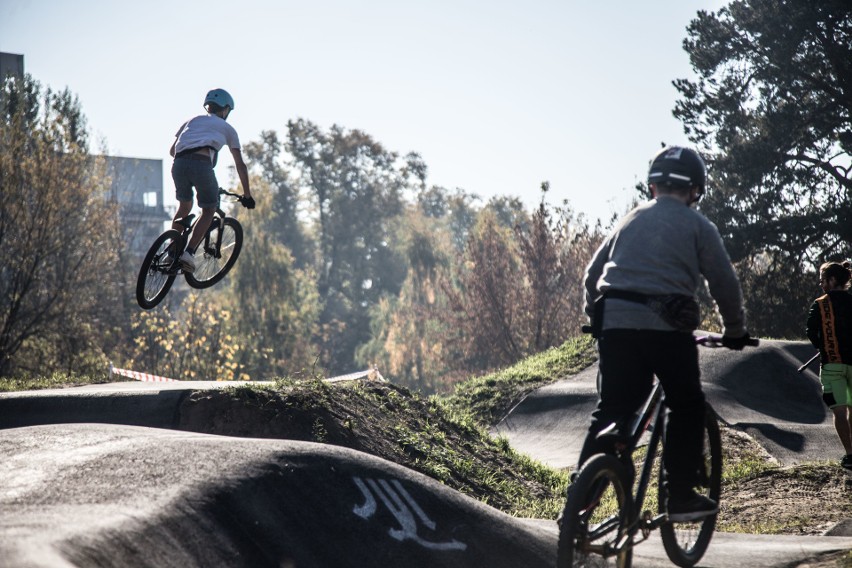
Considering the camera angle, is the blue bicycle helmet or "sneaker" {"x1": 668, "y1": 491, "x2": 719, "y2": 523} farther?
the blue bicycle helmet

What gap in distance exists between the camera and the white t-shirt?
9977 millimetres

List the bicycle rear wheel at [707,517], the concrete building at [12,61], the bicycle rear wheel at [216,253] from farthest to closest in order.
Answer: the concrete building at [12,61]
the bicycle rear wheel at [216,253]
the bicycle rear wheel at [707,517]

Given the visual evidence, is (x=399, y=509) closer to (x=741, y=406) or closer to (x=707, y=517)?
(x=707, y=517)

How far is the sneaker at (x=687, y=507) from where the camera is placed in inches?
197

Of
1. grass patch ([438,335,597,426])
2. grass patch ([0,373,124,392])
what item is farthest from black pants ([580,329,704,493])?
grass patch ([438,335,597,426])

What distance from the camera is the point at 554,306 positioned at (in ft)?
124

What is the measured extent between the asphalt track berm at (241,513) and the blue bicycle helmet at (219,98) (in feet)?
14.1

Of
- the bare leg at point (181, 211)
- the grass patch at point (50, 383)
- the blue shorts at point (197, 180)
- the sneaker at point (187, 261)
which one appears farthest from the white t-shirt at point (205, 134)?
the grass patch at point (50, 383)

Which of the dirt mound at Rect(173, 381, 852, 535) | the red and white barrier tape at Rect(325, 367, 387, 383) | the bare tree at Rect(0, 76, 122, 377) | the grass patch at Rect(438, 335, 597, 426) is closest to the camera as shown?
the dirt mound at Rect(173, 381, 852, 535)

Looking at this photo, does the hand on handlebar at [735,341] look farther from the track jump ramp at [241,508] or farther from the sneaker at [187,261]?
the sneaker at [187,261]

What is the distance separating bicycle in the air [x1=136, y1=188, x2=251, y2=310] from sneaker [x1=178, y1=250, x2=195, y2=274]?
0.19 feet

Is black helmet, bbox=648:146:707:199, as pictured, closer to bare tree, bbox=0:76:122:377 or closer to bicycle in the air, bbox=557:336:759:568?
bicycle in the air, bbox=557:336:759:568

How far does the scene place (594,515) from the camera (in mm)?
4711

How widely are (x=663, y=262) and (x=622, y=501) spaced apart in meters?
1.16
